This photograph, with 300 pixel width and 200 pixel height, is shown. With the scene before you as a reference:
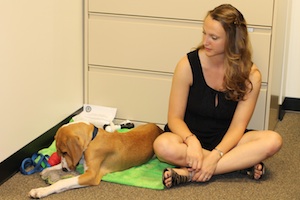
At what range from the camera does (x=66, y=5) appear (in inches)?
113

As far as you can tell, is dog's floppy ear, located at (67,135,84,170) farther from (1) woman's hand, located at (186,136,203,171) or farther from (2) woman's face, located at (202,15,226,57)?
(2) woman's face, located at (202,15,226,57)

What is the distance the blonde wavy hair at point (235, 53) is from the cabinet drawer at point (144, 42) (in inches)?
14.2

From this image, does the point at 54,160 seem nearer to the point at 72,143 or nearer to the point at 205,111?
the point at 72,143

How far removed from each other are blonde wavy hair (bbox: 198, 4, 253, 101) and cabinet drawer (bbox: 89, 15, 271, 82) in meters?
0.36

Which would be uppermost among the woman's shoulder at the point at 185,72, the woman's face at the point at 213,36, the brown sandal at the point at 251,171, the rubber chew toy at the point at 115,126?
the woman's face at the point at 213,36

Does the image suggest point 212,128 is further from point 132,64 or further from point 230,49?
point 132,64

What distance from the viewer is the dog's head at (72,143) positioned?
240 centimetres

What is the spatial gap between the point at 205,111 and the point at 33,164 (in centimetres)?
86

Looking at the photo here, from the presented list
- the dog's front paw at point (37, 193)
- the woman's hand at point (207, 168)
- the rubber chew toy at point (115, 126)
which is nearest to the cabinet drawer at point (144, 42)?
the rubber chew toy at point (115, 126)

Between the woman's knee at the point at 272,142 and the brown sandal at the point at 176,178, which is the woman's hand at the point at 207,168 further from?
the woman's knee at the point at 272,142

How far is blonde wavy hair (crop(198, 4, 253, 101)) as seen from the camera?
2418 millimetres

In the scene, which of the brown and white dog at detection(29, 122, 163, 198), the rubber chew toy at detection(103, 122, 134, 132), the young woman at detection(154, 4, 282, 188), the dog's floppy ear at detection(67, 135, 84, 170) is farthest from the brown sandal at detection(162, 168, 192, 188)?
the rubber chew toy at detection(103, 122, 134, 132)

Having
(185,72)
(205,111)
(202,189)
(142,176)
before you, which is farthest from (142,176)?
(185,72)

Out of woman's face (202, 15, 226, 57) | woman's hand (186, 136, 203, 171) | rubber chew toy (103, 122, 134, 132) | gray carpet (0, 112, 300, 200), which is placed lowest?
gray carpet (0, 112, 300, 200)
